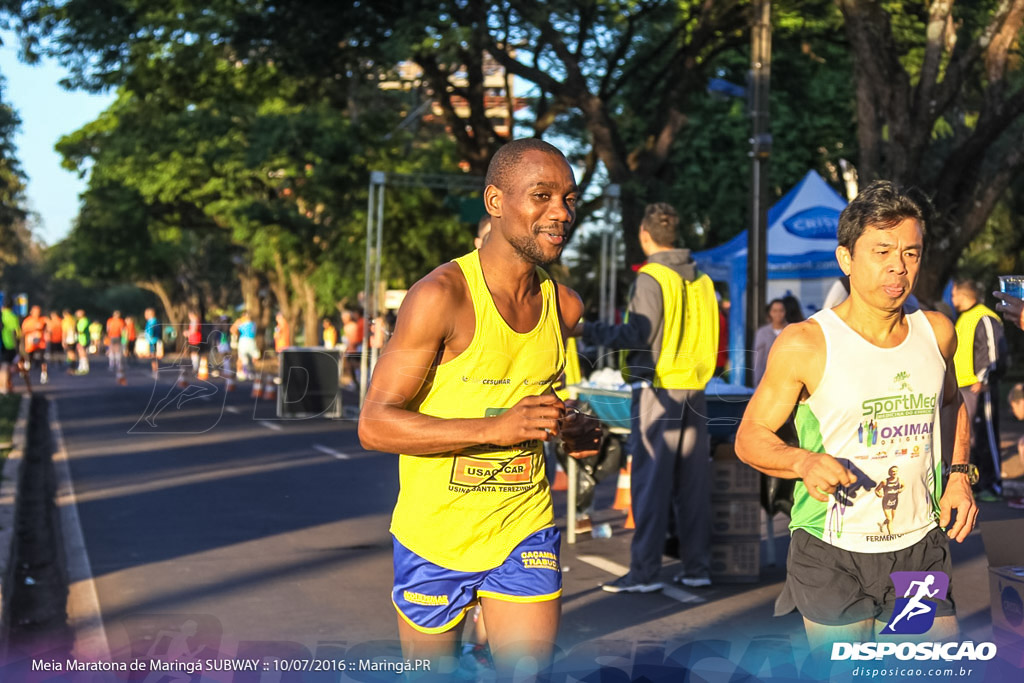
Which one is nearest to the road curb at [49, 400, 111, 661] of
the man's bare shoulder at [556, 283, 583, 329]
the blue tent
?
the man's bare shoulder at [556, 283, 583, 329]

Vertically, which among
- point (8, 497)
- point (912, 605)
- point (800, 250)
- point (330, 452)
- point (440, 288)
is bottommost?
point (330, 452)

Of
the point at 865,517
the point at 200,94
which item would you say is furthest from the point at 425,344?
the point at 200,94

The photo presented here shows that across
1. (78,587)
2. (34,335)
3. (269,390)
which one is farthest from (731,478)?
(34,335)

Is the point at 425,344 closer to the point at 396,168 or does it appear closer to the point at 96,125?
the point at 396,168

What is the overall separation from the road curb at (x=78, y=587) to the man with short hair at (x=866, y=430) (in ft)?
9.46

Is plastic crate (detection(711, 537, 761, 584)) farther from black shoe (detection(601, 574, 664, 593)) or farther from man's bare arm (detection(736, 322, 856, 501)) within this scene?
man's bare arm (detection(736, 322, 856, 501))

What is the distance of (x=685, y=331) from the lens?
7.59m

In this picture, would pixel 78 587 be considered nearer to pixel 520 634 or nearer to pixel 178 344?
pixel 178 344

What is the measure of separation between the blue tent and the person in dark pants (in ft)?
20.6

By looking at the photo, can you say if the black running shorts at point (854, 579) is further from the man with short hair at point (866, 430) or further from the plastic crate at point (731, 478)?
the plastic crate at point (731, 478)

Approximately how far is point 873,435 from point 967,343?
8054mm

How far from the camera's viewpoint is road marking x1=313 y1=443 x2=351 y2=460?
15.1 m

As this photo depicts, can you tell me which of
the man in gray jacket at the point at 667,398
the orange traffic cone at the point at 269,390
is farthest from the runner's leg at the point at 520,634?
the orange traffic cone at the point at 269,390

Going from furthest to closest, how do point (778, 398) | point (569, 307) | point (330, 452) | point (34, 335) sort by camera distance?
1. point (34, 335)
2. point (330, 452)
3. point (569, 307)
4. point (778, 398)
